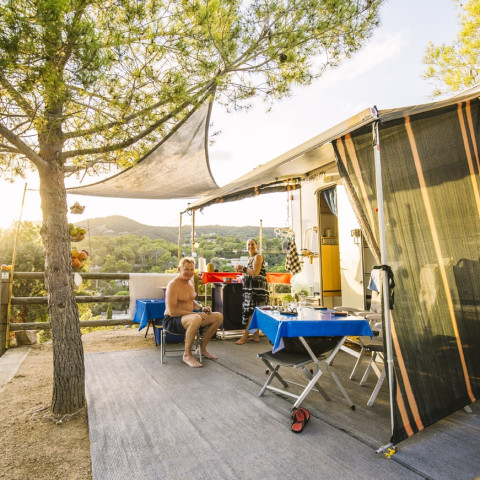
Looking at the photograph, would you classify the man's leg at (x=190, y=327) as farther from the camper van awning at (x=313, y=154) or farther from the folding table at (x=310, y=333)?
the camper van awning at (x=313, y=154)

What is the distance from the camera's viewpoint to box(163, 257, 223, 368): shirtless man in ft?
13.5

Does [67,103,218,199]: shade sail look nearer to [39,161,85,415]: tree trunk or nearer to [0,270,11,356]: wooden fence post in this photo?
[39,161,85,415]: tree trunk

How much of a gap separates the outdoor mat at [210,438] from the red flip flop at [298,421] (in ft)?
0.12

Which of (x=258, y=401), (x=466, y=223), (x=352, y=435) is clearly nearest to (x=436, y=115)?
(x=466, y=223)

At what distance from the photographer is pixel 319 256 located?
18.9 feet

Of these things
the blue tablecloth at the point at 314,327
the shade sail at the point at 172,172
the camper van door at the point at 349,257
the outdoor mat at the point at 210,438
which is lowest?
the outdoor mat at the point at 210,438

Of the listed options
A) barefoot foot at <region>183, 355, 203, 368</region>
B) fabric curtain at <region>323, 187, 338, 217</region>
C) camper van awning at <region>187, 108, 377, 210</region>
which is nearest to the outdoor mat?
barefoot foot at <region>183, 355, 203, 368</region>

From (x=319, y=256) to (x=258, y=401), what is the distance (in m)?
3.26

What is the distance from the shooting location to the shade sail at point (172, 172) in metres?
3.61

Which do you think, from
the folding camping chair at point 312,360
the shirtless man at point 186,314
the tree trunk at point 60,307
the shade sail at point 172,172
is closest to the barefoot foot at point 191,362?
the shirtless man at point 186,314

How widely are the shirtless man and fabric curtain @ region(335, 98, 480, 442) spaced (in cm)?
234

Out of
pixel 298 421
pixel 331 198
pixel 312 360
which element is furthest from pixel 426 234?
pixel 331 198

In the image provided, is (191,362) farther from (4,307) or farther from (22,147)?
(4,307)

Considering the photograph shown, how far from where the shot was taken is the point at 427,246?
237 cm
